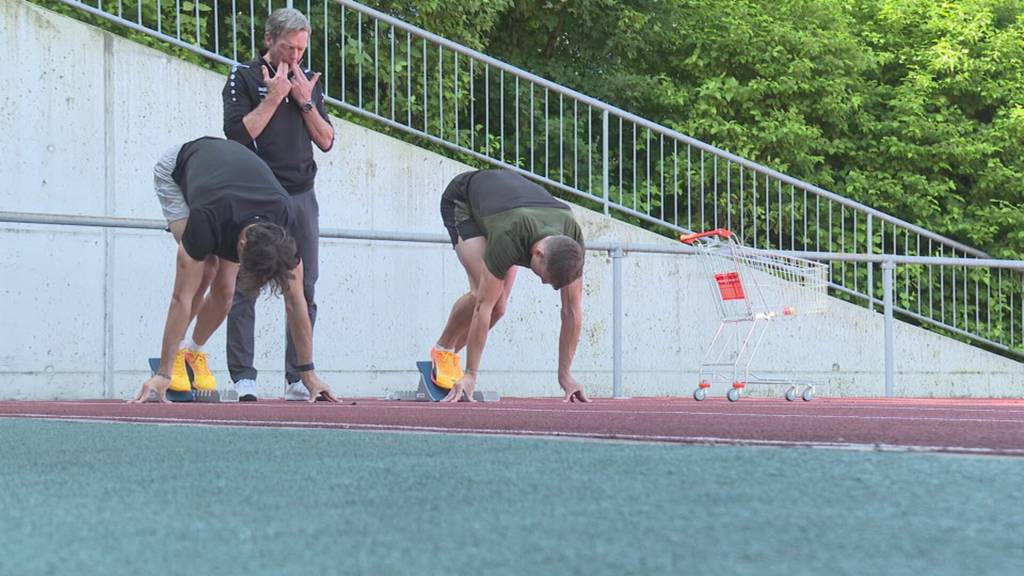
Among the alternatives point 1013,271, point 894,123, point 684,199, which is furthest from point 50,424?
point 894,123

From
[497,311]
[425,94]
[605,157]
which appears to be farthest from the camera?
[605,157]

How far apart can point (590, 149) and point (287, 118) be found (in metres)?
4.39

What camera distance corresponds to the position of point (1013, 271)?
527 inches

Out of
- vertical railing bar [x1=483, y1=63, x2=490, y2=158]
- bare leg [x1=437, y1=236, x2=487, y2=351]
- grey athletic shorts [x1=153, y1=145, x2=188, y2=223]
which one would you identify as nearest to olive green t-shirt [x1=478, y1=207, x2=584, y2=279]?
bare leg [x1=437, y1=236, x2=487, y2=351]

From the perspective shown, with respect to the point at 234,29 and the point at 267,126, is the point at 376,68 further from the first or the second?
A: the point at 267,126

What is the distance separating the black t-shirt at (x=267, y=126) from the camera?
26.9 ft

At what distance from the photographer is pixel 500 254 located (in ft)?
24.0

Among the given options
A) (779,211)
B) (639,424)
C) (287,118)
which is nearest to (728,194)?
(779,211)

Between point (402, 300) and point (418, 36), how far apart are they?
2.32 m

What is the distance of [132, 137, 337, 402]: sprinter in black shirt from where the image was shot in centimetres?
656

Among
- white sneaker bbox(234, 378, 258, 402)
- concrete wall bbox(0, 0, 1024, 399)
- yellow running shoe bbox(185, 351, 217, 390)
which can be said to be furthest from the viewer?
concrete wall bbox(0, 0, 1024, 399)

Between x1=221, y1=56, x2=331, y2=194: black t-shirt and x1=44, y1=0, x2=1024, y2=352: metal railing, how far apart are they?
9.42ft

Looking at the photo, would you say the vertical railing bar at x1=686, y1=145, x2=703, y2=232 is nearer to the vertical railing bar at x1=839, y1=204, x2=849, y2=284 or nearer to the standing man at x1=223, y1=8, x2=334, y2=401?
the vertical railing bar at x1=839, y1=204, x2=849, y2=284

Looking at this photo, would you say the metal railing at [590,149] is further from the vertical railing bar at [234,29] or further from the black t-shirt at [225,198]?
the black t-shirt at [225,198]
